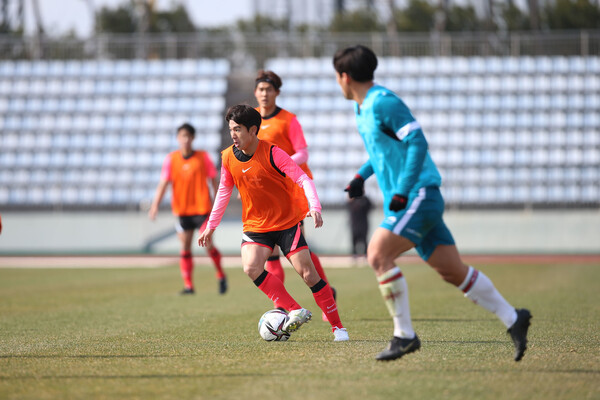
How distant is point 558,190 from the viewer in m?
25.8

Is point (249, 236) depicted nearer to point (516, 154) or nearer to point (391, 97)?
point (391, 97)

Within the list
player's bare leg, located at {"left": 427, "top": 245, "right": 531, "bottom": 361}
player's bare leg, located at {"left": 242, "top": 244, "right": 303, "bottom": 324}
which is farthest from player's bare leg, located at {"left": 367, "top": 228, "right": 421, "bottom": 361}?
player's bare leg, located at {"left": 242, "top": 244, "right": 303, "bottom": 324}

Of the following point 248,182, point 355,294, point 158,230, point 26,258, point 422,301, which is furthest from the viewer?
point 158,230

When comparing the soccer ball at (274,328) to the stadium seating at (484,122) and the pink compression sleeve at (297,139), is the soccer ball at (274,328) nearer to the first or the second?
the pink compression sleeve at (297,139)

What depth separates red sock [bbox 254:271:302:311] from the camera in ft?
23.0

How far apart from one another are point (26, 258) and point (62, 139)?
6717 millimetres

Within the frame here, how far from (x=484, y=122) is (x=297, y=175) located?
22.0 meters

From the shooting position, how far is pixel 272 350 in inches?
246

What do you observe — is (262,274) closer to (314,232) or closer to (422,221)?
(422,221)

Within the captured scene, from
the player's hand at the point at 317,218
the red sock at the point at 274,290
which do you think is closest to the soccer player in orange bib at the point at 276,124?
the red sock at the point at 274,290

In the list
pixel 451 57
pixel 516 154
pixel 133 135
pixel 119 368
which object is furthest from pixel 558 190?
pixel 119 368

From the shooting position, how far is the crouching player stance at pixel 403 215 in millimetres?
5211

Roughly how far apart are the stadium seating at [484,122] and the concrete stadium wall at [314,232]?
1.24 metres

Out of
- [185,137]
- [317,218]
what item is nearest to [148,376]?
[317,218]
